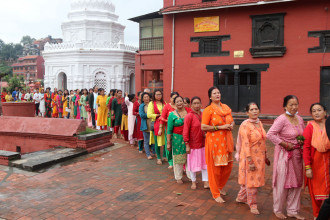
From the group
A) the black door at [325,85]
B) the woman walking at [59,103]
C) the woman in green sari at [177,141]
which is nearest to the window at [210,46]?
the black door at [325,85]

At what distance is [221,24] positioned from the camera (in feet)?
46.6

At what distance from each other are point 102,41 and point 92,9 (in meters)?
2.73

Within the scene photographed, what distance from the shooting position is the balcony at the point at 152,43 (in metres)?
16.7

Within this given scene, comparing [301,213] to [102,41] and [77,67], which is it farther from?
[102,41]

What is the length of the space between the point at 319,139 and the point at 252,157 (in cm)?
91

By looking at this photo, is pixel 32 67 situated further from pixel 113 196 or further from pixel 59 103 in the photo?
pixel 113 196

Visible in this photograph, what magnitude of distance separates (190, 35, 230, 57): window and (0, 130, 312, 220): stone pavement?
9.09 meters

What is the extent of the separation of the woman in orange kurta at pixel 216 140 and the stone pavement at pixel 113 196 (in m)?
0.37

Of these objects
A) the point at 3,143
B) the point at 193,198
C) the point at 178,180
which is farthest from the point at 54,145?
the point at 193,198

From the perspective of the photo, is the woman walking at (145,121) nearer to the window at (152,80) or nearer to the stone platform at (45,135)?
the stone platform at (45,135)

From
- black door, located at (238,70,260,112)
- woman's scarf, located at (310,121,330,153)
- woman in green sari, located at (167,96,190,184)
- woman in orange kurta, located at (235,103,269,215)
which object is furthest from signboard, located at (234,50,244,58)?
woman's scarf, located at (310,121,330,153)

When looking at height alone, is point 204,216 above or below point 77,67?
below

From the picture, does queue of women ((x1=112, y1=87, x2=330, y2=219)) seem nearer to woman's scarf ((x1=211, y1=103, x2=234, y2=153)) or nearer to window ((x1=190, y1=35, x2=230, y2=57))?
woman's scarf ((x1=211, y1=103, x2=234, y2=153))

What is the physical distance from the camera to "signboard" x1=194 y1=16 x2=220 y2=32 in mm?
14242
